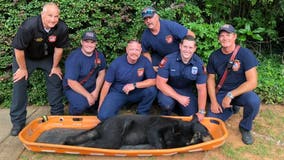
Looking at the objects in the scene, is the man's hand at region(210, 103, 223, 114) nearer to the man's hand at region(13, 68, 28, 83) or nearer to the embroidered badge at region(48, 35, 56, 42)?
the embroidered badge at region(48, 35, 56, 42)

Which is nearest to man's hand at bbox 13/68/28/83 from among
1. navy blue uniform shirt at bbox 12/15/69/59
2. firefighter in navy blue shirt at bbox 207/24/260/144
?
navy blue uniform shirt at bbox 12/15/69/59

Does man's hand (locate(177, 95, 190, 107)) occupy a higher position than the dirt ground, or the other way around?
man's hand (locate(177, 95, 190, 107))

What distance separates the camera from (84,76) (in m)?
5.34

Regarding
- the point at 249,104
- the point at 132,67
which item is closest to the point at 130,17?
the point at 132,67

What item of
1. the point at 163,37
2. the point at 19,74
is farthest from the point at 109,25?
the point at 19,74

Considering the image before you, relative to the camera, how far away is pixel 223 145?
15.0ft

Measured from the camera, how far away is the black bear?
170 inches

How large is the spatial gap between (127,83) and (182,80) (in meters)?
0.86

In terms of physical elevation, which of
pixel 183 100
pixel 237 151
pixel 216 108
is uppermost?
pixel 183 100

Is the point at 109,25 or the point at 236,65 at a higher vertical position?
the point at 109,25

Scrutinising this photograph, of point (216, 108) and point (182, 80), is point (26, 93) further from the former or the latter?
point (216, 108)

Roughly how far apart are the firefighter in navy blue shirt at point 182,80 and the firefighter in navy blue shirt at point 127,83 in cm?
18

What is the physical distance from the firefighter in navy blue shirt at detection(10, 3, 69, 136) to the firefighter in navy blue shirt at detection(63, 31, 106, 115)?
0.21 meters

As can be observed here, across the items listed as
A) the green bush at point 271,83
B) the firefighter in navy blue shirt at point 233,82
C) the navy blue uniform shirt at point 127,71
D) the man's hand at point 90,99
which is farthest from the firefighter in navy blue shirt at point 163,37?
the green bush at point 271,83
